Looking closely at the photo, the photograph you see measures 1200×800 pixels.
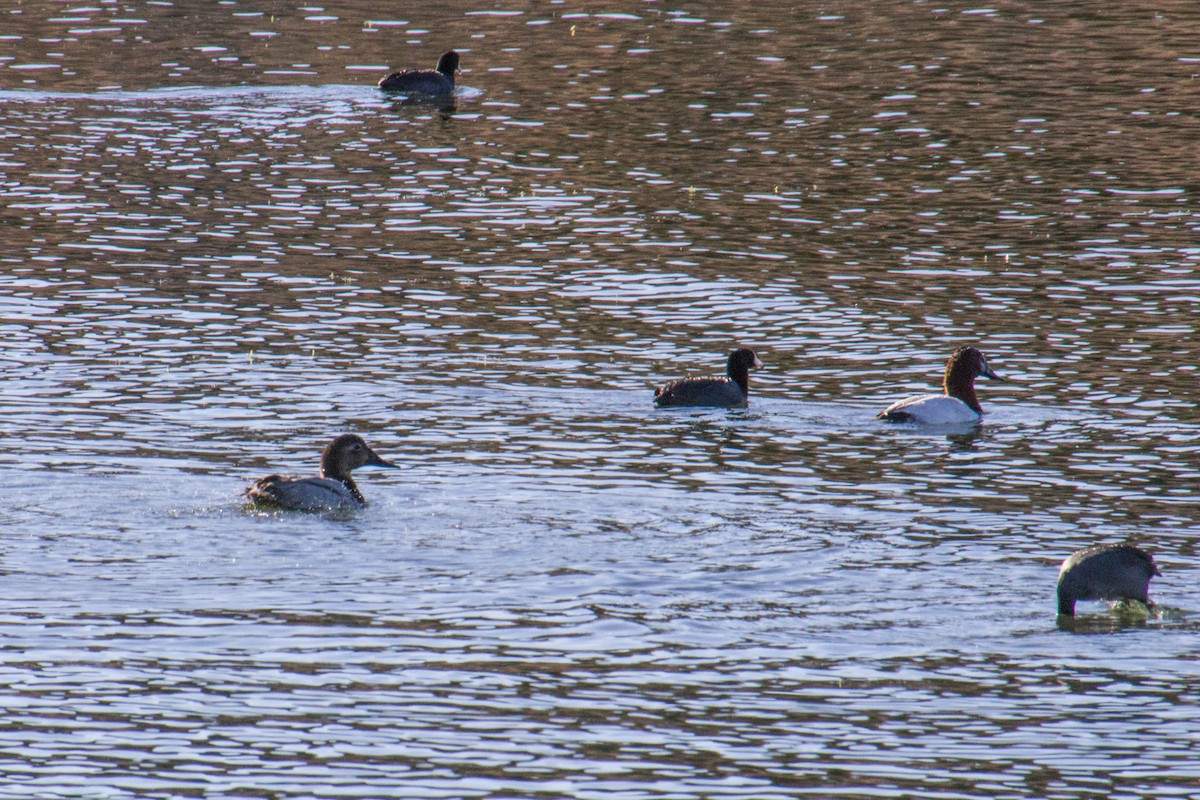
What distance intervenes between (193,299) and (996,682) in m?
15.8

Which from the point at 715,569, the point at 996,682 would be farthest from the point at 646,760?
the point at 715,569

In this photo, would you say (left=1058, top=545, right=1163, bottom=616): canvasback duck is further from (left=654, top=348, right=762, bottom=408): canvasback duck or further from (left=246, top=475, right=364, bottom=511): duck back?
(left=654, top=348, right=762, bottom=408): canvasback duck

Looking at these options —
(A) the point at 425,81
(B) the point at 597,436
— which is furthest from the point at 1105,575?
(A) the point at 425,81

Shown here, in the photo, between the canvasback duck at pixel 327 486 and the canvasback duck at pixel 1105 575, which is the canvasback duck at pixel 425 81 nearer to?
the canvasback duck at pixel 327 486

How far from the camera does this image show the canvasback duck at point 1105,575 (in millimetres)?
13914

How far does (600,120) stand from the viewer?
1578 inches

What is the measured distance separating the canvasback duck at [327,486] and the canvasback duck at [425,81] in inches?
1039

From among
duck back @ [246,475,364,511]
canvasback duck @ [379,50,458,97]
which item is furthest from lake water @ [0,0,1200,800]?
canvasback duck @ [379,50,458,97]

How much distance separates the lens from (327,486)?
665 inches

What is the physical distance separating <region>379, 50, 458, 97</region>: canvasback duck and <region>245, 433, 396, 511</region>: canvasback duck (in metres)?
26.4

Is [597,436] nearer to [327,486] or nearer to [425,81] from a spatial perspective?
[327,486]

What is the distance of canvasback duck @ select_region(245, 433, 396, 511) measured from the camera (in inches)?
657

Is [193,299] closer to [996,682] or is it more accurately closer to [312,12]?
[996,682]

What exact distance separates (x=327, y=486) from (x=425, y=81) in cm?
2742
